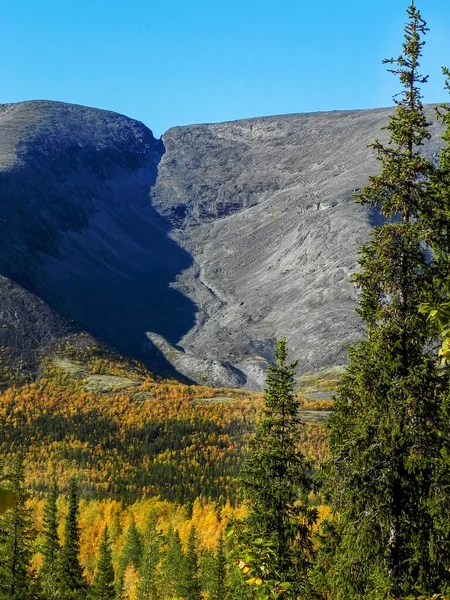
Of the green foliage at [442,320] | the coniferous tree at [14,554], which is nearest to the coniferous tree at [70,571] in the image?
the coniferous tree at [14,554]

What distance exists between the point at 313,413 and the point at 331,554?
513 feet

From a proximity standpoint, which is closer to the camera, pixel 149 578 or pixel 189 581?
pixel 189 581

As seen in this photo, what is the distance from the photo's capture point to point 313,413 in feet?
561

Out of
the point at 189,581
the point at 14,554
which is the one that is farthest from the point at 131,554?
the point at 14,554

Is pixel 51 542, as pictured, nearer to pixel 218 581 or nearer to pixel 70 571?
pixel 70 571

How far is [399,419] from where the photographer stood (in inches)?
456

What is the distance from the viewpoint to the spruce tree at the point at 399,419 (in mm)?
11281

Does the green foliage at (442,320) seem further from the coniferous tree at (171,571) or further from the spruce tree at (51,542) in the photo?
the coniferous tree at (171,571)

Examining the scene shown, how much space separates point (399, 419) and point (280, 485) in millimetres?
7805

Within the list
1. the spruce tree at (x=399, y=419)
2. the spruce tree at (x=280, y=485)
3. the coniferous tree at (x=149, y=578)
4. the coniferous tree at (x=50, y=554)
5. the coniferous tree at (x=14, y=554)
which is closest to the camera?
the spruce tree at (x=399, y=419)

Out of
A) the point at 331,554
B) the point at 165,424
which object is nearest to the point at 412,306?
the point at 331,554

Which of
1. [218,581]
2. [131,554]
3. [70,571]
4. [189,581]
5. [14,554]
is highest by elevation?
[14,554]

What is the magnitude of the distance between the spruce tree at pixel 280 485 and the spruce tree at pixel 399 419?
18.1 ft

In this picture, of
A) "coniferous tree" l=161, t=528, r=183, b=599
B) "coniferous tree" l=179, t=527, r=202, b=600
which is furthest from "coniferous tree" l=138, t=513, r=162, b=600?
"coniferous tree" l=179, t=527, r=202, b=600
